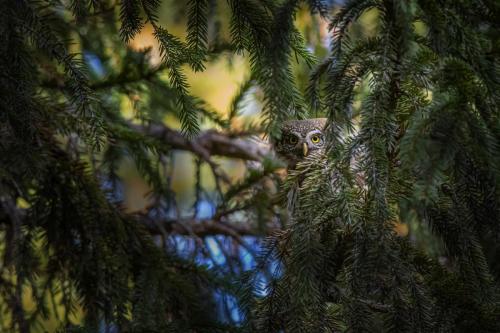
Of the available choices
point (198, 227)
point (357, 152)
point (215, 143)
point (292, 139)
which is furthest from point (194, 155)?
point (357, 152)

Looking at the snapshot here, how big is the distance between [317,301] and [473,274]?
0.40 m

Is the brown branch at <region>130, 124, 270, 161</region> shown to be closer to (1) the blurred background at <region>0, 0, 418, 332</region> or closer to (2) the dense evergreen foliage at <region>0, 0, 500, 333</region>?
(1) the blurred background at <region>0, 0, 418, 332</region>

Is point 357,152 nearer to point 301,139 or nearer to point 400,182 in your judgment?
point 400,182

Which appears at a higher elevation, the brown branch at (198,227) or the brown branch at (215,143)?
the brown branch at (215,143)

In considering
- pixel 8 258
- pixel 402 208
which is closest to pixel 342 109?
pixel 402 208

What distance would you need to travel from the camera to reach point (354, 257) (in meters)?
1.42

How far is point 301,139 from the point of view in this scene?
106 inches

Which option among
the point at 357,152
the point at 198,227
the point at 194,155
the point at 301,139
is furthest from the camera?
the point at 194,155

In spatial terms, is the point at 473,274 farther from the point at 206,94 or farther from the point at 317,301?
the point at 206,94

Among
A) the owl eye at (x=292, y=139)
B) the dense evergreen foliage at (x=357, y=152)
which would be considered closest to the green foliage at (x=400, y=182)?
the dense evergreen foliage at (x=357, y=152)

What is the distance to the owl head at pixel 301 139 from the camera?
2629 millimetres

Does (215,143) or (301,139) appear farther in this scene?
(215,143)

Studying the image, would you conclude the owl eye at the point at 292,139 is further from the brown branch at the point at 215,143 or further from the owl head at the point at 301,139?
the brown branch at the point at 215,143

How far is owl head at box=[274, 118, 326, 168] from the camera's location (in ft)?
8.63
